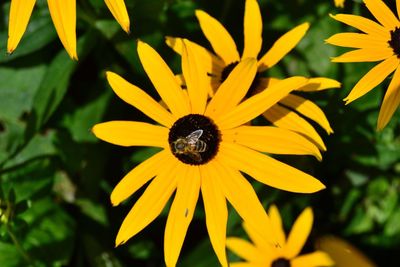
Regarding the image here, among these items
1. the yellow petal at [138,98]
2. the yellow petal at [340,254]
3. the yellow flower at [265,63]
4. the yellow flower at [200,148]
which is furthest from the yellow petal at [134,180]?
the yellow petal at [340,254]

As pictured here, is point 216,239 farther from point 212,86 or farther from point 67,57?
point 67,57

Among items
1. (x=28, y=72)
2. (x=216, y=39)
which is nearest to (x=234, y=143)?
(x=216, y=39)

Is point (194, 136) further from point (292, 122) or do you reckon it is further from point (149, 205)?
point (292, 122)

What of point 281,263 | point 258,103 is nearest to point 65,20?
point 258,103

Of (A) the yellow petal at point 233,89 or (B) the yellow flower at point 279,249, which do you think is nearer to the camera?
(A) the yellow petal at point 233,89

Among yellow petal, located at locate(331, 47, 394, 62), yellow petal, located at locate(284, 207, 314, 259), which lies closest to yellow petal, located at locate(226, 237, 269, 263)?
yellow petal, located at locate(284, 207, 314, 259)

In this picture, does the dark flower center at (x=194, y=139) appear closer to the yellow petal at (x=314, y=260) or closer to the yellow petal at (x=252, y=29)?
the yellow petal at (x=252, y=29)
